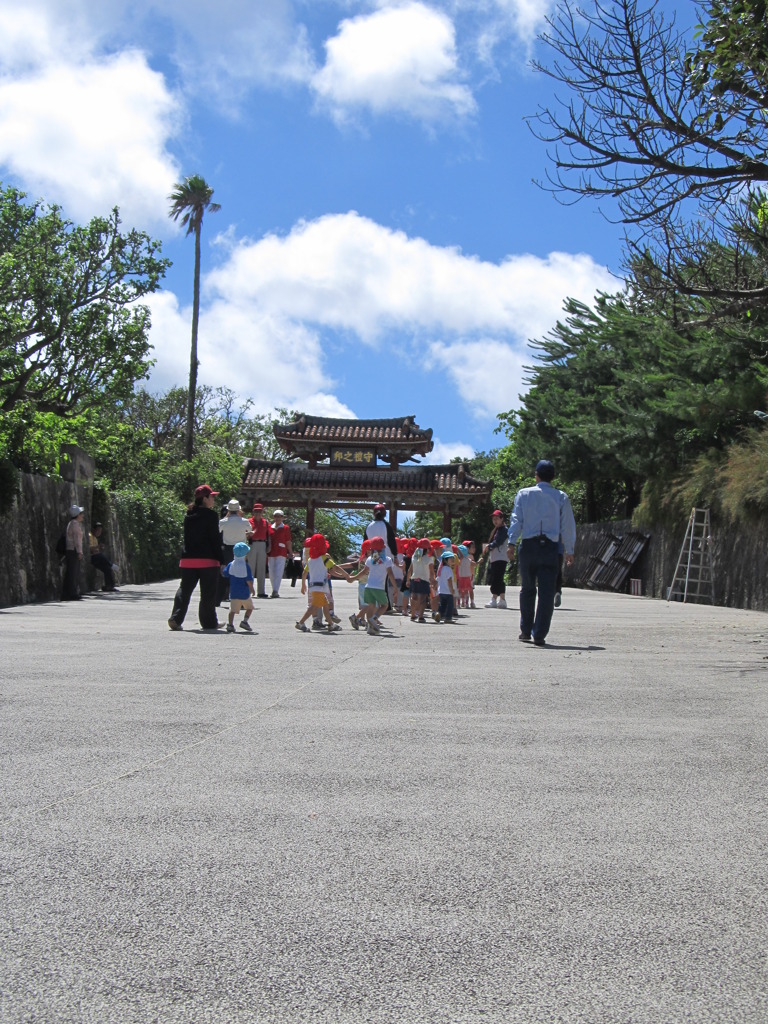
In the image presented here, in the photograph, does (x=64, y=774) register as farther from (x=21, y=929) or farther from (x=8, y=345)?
(x=8, y=345)

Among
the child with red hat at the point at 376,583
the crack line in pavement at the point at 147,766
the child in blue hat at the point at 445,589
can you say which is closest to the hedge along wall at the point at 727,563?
the child in blue hat at the point at 445,589

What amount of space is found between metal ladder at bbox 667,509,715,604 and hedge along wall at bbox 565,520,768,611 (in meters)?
0.27

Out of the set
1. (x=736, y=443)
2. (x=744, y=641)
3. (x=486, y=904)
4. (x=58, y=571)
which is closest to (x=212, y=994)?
(x=486, y=904)

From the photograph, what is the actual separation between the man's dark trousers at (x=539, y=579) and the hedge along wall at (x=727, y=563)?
14144mm

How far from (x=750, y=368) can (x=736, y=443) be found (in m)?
2.99

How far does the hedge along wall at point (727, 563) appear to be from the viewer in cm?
2547

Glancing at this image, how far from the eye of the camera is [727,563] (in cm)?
2770

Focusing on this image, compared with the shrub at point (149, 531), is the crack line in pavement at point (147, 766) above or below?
below

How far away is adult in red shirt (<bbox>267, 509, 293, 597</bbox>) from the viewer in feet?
76.6

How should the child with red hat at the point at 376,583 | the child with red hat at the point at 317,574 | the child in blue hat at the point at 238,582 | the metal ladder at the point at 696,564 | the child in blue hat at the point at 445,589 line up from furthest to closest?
the metal ladder at the point at 696,564 < the child in blue hat at the point at 445,589 < the child with red hat at the point at 317,574 < the child with red hat at the point at 376,583 < the child in blue hat at the point at 238,582

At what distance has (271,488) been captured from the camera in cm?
4781

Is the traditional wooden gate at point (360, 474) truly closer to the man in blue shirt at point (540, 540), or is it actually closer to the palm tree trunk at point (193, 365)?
the palm tree trunk at point (193, 365)

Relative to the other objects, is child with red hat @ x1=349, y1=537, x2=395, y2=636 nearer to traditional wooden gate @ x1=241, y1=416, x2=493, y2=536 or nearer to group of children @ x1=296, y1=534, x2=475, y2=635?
group of children @ x1=296, y1=534, x2=475, y2=635

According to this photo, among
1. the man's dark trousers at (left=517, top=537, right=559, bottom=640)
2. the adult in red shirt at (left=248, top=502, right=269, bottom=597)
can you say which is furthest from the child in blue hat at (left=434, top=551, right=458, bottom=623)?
the adult in red shirt at (left=248, top=502, right=269, bottom=597)
